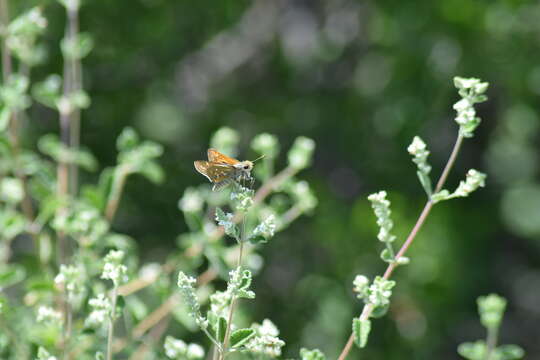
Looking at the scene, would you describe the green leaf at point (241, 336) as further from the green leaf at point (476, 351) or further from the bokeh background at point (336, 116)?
the bokeh background at point (336, 116)

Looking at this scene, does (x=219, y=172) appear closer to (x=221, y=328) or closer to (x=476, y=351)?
(x=221, y=328)

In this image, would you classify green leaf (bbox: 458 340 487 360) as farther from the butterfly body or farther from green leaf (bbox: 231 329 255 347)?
the butterfly body

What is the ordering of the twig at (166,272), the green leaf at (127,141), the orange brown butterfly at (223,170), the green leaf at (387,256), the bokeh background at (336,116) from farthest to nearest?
the bokeh background at (336,116), the green leaf at (127,141), the twig at (166,272), the orange brown butterfly at (223,170), the green leaf at (387,256)

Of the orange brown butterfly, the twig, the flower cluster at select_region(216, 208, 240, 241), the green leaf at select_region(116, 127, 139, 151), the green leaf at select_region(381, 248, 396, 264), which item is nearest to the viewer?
the flower cluster at select_region(216, 208, 240, 241)

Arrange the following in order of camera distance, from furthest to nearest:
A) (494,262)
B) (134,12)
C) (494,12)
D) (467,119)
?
(494,262)
(494,12)
(134,12)
(467,119)

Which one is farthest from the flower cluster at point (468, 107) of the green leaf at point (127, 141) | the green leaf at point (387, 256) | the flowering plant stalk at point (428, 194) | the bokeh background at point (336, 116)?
the bokeh background at point (336, 116)

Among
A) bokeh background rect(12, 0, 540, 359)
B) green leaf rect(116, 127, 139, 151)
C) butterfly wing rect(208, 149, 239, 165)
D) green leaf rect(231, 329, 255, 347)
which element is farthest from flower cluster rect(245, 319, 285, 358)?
bokeh background rect(12, 0, 540, 359)

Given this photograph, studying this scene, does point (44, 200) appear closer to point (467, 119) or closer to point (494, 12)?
point (467, 119)

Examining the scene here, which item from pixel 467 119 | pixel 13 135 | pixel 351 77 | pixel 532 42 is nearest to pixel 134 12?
pixel 351 77
